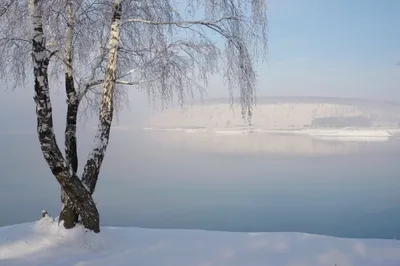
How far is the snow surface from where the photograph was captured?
503cm

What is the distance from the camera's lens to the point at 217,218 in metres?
12.5

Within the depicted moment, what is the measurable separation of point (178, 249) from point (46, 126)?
94.8 inches

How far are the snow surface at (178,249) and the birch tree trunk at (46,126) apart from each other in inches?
17.3

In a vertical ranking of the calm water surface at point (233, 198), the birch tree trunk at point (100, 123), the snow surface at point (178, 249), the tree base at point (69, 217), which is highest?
the birch tree trunk at point (100, 123)

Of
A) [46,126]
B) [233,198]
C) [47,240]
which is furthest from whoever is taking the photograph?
[233,198]

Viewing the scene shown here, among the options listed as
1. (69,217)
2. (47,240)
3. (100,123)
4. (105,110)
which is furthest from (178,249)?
(105,110)

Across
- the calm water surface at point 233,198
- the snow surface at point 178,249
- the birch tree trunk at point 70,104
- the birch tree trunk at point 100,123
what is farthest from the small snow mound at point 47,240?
the calm water surface at point 233,198

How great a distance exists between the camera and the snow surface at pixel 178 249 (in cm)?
503

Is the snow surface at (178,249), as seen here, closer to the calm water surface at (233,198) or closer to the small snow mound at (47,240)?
the small snow mound at (47,240)

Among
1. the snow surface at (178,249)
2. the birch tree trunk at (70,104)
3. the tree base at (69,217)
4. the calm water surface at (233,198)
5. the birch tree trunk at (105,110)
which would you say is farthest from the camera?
the calm water surface at (233,198)

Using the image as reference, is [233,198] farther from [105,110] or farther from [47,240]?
[47,240]

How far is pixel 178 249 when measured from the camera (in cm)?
563

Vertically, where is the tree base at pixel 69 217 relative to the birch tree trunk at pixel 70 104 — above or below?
below

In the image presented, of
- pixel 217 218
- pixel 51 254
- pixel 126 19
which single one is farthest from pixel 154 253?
pixel 217 218
